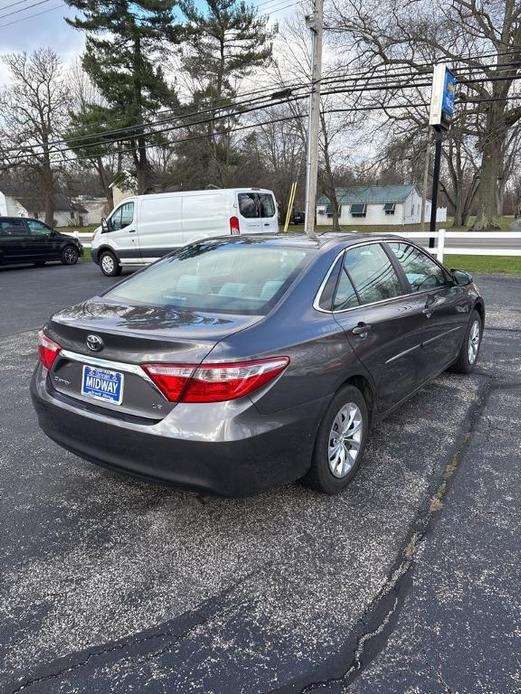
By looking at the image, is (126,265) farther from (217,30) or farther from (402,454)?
(217,30)

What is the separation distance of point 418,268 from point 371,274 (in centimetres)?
88

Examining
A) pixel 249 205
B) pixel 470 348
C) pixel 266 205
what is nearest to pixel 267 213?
pixel 266 205

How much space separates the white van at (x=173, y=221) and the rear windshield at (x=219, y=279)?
9.09 meters

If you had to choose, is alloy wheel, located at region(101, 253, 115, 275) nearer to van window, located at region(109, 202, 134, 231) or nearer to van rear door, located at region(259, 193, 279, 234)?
van window, located at region(109, 202, 134, 231)

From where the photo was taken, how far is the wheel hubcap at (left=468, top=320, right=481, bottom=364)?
5023 mm

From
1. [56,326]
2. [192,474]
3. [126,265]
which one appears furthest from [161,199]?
[192,474]

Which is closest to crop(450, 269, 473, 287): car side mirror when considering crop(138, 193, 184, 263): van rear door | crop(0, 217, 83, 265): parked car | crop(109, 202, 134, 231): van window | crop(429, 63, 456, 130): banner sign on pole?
crop(429, 63, 456, 130): banner sign on pole

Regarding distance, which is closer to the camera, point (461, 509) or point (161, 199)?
point (461, 509)

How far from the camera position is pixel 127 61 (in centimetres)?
3053

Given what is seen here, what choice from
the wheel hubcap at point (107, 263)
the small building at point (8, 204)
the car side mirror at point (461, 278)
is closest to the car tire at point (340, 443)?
the car side mirror at point (461, 278)

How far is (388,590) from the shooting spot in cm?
224

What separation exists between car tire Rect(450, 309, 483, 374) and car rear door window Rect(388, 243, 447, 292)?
722 mm

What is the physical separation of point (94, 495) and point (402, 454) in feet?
6.85

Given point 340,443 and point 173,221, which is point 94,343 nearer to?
point 340,443
